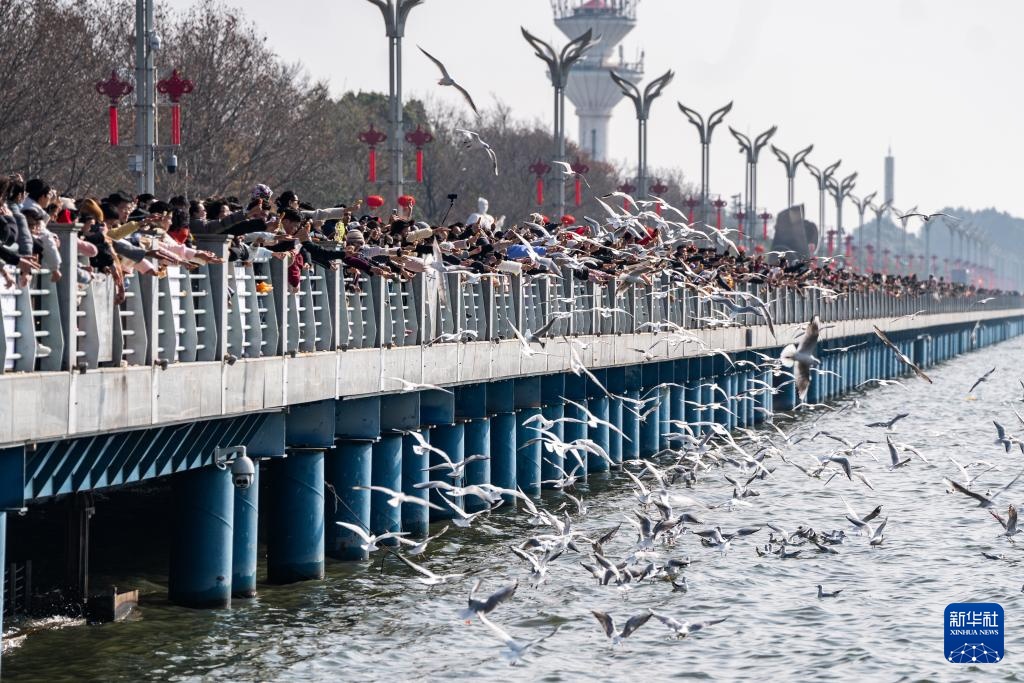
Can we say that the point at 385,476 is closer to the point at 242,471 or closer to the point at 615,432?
the point at 242,471

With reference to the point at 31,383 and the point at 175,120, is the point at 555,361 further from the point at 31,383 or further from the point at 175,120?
the point at 31,383

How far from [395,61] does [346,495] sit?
12.0 meters

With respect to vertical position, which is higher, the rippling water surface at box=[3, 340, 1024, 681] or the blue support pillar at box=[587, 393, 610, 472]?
the blue support pillar at box=[587, 393, 610, 472]

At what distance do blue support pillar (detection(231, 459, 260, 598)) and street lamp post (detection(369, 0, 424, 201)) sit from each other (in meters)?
12.8

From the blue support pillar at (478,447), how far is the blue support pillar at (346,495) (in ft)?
18.0

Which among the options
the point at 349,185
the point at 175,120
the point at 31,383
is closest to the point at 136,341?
the point at 31,383

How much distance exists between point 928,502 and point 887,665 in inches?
633

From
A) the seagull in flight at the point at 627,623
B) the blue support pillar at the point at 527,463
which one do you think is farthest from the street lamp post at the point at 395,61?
the seagull in flight at the point at 627,623

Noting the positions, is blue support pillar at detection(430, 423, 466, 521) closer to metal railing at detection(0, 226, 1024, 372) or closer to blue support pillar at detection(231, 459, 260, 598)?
metal railing at detection(0, 226, 1024, 372)

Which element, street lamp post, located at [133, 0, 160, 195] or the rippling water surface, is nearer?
the rippling water surface

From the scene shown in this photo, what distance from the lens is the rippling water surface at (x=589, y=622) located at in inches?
805

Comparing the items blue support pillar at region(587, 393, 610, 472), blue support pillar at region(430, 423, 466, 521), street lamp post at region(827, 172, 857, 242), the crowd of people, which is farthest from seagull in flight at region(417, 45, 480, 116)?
street lamp post at region(827, 172, 857, 242)

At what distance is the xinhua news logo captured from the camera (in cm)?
2219

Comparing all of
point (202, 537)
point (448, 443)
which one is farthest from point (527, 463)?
point (202, 537)
